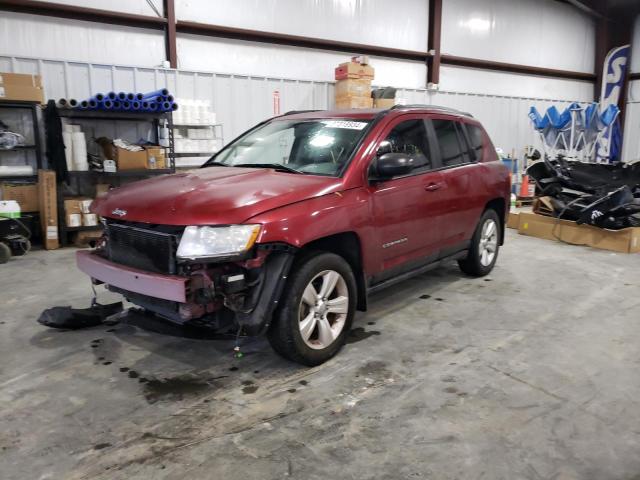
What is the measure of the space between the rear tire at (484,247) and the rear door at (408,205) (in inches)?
32.8

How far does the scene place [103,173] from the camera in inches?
263

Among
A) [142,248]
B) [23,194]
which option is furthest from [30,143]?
[142,248]

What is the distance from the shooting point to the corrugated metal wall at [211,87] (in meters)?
7.06

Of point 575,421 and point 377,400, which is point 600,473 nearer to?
point 575,421

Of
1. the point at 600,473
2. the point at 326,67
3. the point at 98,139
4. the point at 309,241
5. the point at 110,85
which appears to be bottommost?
the point at 600,473

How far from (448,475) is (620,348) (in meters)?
2.03

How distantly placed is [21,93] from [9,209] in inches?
59.9

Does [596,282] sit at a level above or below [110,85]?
below

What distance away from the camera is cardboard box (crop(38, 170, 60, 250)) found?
628 cm

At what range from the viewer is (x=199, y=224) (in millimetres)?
2586

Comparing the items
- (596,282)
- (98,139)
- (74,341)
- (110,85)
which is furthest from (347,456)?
(110,85)

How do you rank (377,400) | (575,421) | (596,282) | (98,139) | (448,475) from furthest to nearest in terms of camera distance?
(98,139) < (596,282) < (377,400) < (575,421) < (448,475)

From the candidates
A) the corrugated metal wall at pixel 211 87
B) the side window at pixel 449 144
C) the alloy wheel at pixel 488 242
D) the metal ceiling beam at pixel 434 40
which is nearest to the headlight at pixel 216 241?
the side window at pixel 449 144

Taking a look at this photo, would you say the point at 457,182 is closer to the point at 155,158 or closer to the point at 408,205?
the point at 408,205
